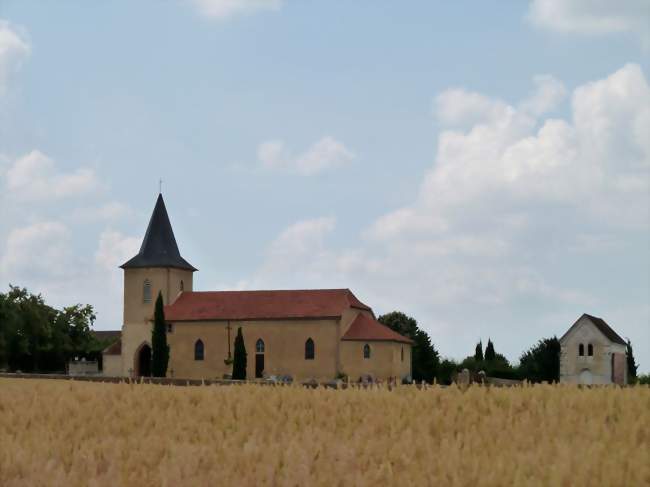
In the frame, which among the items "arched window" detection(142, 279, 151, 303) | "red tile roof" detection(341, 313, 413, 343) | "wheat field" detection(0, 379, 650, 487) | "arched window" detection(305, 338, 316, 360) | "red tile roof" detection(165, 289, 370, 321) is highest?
"arched window" detection(142, 279, 151, 303)

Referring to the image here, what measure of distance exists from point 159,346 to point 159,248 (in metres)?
11.8

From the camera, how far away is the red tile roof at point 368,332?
76.9 meters

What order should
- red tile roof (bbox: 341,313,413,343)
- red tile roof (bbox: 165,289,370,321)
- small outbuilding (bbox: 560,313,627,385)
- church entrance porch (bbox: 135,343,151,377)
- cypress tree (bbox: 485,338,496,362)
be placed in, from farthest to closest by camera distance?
1. cypress tree (bbox: 485,338,496,362)
2. church entrance porch (bbox: 135,343,151,377)
3. red tile roof (bbox: 165,289,370,321)
4. red tile roof (bbox: 341,313,413,343)
5. small outbuilding (bbox: 560,313,627,385)

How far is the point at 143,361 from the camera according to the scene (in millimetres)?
85125

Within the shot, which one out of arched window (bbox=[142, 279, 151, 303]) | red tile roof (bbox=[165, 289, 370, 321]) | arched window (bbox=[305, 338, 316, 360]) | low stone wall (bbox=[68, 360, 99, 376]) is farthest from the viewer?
low stone wall (bbox=[68, 360, 99, 376])

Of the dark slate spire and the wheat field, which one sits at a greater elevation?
the dark slate spire

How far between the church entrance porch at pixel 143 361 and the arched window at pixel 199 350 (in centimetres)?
587

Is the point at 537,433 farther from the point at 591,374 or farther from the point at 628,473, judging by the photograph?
the point at 591,374

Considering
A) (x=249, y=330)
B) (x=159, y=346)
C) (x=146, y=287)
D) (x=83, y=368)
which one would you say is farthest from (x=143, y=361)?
(x=249, y=330)

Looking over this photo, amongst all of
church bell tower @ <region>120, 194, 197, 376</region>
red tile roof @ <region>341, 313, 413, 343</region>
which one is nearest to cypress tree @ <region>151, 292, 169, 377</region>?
church bell tower @ <region>120, 194, 197, 376</region>

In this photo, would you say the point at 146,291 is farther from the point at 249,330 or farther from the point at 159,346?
the point at 249,330

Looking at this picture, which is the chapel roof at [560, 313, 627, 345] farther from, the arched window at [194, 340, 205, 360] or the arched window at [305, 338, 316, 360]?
the arched window at [194, 340, 205, 360]

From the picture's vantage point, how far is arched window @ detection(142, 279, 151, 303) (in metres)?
85.1

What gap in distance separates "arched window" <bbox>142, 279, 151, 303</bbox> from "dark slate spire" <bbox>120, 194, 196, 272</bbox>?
1.51 m
